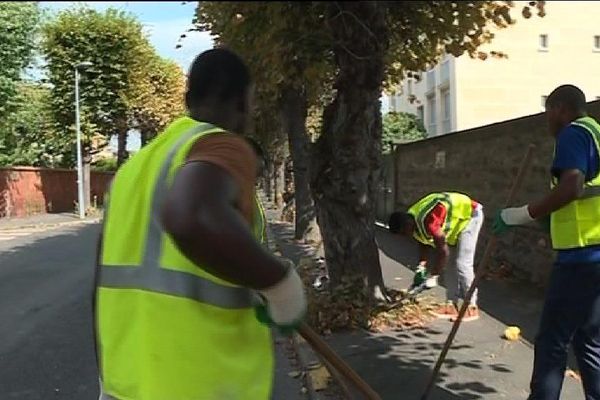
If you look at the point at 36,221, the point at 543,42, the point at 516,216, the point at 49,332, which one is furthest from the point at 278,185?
the point at 516,216

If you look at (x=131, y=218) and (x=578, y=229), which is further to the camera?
(x=578, y=229)

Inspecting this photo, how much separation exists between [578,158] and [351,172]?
Result: 3460mm

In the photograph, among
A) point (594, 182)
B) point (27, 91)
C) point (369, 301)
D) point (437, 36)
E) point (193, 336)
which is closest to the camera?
point (193, 336)

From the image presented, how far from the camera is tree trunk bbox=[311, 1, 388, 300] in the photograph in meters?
7.13

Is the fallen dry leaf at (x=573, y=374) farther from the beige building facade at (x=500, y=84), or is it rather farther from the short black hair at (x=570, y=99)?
the beige building facade at (x=500, y=84)

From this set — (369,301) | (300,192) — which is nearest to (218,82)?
(369,301)

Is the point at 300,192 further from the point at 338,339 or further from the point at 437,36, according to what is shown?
the point at 437,36

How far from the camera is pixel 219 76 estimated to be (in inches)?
90.4

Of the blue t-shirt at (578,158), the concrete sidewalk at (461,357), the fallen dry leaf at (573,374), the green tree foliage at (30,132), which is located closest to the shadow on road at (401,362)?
the concrete sidewalk at (461,357)

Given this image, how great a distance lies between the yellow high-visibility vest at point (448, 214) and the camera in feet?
23.4

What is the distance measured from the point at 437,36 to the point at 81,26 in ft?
95.0

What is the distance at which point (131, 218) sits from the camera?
229cm

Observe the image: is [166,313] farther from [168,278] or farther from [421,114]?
[421,114]

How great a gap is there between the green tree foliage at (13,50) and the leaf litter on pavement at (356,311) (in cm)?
2242
